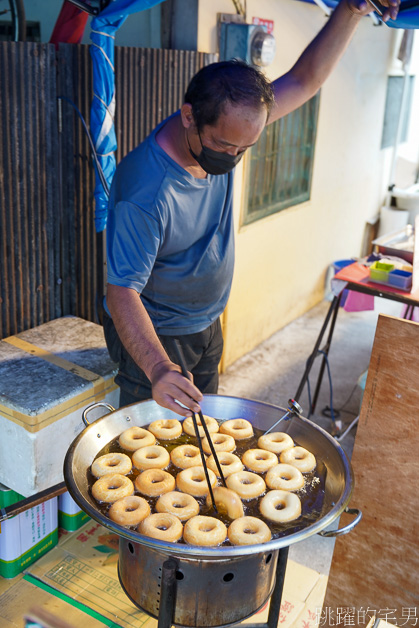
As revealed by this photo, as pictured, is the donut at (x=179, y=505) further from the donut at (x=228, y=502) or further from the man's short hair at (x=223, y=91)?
the man's short hair at (x=223, y=91)

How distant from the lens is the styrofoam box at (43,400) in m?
2.77

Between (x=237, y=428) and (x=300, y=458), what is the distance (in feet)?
0.85

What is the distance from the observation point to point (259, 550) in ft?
5.23

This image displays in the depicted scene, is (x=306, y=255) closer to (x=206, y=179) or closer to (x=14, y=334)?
(x=14, y=334)

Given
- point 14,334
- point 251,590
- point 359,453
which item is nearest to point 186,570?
point 251,590

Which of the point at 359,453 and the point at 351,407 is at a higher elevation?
the point at 359,453

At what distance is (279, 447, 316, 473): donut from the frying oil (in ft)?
0.08

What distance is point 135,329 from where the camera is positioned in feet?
6.92

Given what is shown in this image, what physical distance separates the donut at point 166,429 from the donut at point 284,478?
381 millimetres

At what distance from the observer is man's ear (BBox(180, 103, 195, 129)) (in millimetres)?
2133

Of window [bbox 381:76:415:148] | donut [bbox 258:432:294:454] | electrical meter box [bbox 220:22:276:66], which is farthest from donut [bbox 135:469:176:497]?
window [bbox 381:76:415:148]

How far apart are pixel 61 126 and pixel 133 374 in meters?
1.59

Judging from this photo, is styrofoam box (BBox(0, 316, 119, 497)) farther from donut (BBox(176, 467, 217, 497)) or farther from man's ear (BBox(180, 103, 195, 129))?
man's ear (BBox(180, 103, 195, 129))

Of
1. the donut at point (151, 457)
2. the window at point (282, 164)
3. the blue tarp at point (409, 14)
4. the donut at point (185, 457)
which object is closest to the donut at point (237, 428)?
the donut at point (185, 457)
